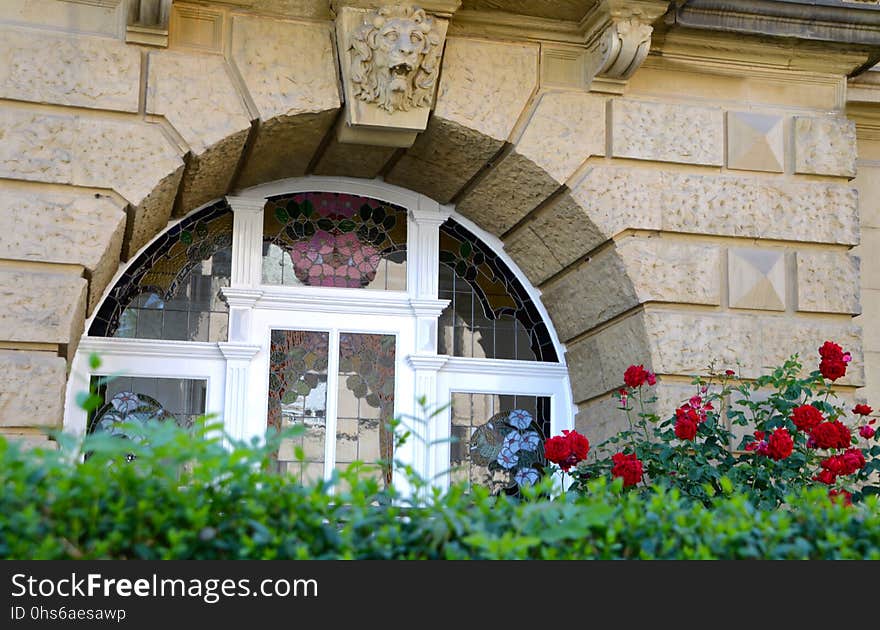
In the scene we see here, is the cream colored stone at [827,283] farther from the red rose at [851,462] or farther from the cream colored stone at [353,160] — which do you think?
the cream colored stone at [353,160]

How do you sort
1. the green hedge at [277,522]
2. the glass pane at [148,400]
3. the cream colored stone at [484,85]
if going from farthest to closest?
the glass pane at [148,400] < the cream colored stone at [484,85] < the green hedge at [277,522]

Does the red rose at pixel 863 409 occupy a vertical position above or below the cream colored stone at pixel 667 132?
below

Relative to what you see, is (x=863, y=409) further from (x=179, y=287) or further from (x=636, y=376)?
(x=179, y=287)

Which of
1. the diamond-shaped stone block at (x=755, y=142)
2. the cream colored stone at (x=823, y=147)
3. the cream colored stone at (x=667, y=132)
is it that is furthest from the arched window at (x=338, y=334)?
the cream colored stone at (x=823, y=147)

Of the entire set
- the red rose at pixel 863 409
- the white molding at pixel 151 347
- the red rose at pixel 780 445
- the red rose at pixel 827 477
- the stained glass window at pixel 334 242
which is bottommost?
the red rose at pixel 827 477

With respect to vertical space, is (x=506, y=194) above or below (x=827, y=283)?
above

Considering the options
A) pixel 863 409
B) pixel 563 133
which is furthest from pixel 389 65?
pixel 863 409

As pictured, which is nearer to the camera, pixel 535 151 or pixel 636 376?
pixel 636 376

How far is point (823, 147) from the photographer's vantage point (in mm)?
6207

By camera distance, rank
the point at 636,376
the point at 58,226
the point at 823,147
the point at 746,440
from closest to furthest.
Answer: the point at 58,226, the point at 636,376, the point at 746,440, the point at 823,147

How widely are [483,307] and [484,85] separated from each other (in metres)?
1.29

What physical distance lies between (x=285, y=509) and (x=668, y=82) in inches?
162

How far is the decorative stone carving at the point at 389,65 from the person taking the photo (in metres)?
5.49

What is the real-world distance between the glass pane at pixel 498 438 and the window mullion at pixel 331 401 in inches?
24.4
